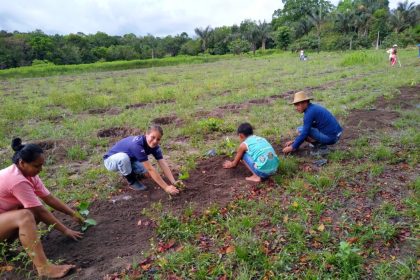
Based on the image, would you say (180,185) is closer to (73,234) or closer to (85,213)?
(85,213)

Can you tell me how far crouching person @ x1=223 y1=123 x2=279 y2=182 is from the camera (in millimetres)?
4230

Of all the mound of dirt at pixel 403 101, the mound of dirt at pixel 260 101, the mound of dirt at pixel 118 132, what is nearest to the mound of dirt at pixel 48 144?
the mound of dirt at pixel 118 132

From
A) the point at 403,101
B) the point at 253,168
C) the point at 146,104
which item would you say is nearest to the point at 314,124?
the point at 253,168

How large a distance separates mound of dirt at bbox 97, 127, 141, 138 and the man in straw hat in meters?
3.63

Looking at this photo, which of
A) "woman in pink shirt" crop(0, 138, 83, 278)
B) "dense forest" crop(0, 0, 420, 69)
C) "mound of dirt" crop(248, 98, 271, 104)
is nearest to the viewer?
"woman in pink shirt" crop(0, 138, 83, 278)

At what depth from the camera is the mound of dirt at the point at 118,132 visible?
285 inches

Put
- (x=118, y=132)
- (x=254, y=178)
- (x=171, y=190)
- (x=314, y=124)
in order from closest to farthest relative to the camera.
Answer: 1. (x=171, y=190)
2. (x=254, y=178)
3. (x=314, y=124)
4. (x=118, y=132)

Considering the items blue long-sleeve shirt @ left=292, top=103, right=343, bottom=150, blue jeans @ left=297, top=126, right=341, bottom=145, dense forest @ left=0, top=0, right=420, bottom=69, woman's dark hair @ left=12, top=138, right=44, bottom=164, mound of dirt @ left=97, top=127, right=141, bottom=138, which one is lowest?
mound of dirt @ left=97, top=127, right=141, bottom=138

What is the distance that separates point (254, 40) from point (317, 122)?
165ft

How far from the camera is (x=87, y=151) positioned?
6.28 metres

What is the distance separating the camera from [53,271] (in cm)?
282

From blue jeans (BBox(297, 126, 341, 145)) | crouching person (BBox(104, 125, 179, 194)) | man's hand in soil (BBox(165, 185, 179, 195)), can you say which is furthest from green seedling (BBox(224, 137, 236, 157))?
man's hand in soil (BBox(165, 185, 179, 195))

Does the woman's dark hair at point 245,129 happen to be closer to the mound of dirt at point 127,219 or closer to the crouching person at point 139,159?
the mound of dirt at point 127,219

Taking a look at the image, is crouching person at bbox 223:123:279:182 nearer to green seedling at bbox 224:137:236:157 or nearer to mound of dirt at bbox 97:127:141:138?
green seedling at bbox 224:137:236:157
